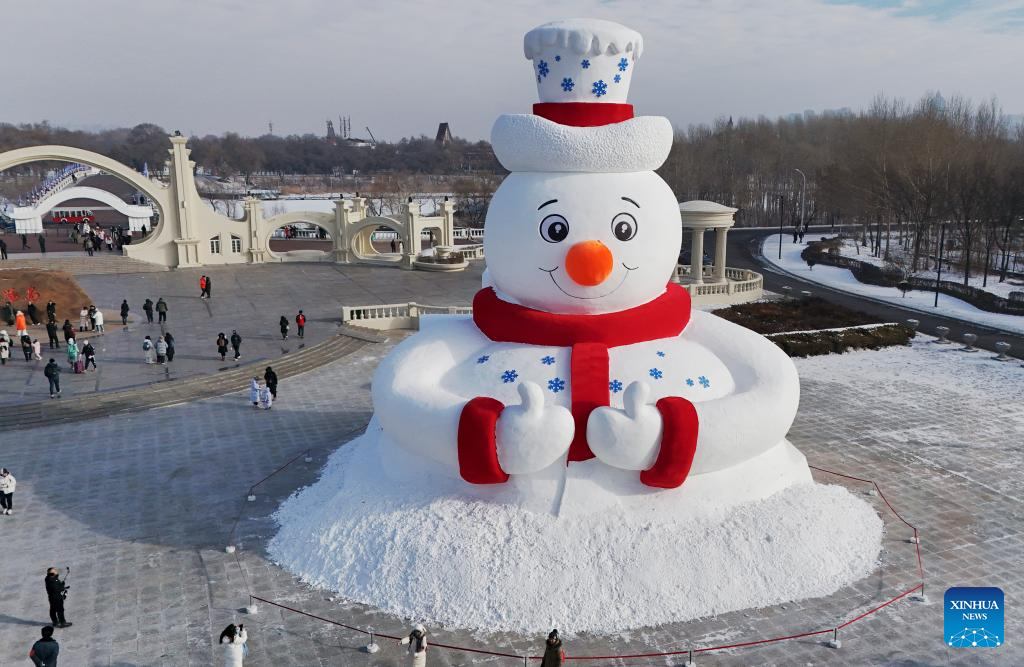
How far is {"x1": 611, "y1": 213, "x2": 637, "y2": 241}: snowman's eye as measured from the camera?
1057 centimetres

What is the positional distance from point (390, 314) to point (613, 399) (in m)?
19.9

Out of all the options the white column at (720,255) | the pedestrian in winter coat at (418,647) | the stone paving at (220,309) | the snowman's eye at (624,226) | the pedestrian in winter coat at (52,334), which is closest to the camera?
the pedestrian in winter coat at (418,647)

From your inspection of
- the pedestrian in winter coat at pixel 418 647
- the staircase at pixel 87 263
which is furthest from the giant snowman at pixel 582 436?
the staircase at pixel 87 263

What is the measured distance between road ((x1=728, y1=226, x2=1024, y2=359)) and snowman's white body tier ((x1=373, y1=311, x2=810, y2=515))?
1770 cm

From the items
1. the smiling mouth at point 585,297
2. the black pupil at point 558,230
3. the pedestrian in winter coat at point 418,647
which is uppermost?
the black pupil at point 558,230

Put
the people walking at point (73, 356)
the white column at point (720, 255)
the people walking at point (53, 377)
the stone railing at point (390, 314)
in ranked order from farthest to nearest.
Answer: the white column at point (720, 255) < the stone railing at point (390, 314) < the people walking at point (73, 356) < the people walking at point (53, 377)

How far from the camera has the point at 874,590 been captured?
35.4ft

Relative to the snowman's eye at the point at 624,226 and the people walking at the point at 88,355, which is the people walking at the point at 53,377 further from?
the snowman's eye at the point at 624,226

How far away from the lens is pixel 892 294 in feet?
122

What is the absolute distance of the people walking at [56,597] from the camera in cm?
988

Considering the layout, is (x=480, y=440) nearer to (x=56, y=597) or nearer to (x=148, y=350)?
(x=56, y=597)

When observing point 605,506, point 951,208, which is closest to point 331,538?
point 605,506

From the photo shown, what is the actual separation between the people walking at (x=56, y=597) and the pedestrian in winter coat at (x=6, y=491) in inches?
154

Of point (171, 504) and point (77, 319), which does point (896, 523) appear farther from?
point (77, 319)
